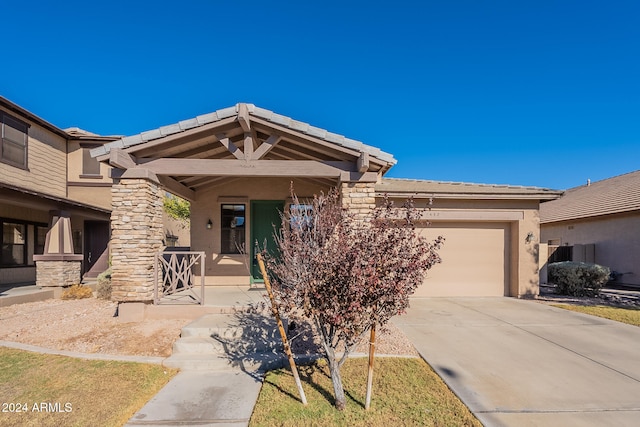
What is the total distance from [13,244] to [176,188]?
324 inches

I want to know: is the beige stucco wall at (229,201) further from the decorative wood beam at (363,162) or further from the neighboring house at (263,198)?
the decorative wood beam at (363,162)

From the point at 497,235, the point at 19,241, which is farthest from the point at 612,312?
the point at 19,241

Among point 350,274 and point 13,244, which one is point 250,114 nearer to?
point 350,274

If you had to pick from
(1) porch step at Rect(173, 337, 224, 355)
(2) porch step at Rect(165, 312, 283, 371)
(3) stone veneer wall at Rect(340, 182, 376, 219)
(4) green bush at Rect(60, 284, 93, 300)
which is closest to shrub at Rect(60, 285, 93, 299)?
(4) green bush at Rect(60, 284, 93, 300)

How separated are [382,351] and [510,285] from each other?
6834 mm

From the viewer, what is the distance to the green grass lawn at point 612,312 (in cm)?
716

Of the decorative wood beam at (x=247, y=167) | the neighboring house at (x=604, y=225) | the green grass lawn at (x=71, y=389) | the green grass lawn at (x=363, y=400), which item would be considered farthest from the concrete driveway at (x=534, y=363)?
the neighboring house at (x=604, y=225)

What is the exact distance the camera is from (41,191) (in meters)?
12.4

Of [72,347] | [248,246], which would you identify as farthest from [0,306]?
[248,246]

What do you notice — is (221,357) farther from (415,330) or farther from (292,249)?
(415,330)

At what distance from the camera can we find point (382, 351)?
4.93 metres

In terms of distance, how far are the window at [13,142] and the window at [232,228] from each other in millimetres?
8092

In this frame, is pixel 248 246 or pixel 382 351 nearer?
pixel 382 351

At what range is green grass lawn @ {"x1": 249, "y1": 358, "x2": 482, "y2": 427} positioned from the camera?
3.22 metres
